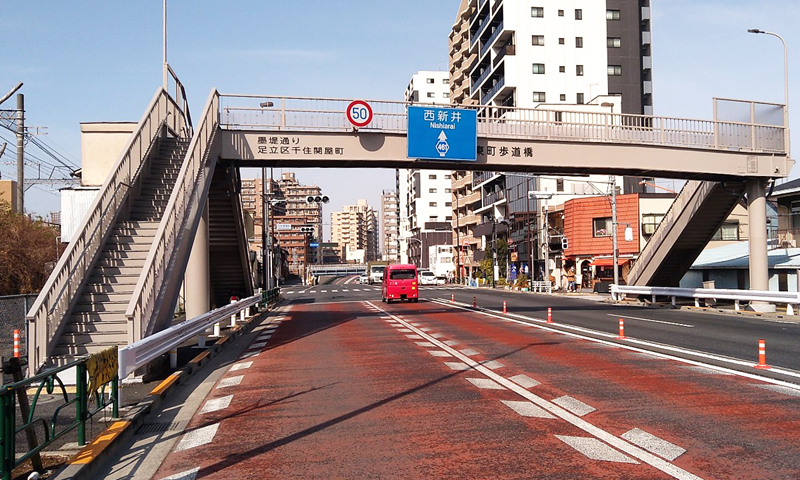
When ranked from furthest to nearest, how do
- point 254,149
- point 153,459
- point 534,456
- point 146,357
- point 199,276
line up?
point 254,149
point 199,276
point 146,357
point 153,459
point 534,456

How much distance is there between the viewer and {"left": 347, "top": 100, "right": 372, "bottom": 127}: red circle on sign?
79.3 feet

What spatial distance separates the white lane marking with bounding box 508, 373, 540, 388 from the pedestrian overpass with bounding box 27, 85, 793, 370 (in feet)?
21.1

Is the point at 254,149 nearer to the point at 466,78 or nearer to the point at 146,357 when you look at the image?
the point at 146,357

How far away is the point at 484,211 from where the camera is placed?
95.8 m

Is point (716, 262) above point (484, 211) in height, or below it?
below

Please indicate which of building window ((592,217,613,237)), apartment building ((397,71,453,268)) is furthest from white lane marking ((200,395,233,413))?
apartment building ((397,71,453,268))

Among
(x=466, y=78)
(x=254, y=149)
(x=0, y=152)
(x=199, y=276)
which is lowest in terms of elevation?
(x=199, y=276)

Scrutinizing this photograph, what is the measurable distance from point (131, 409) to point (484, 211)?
8817cm

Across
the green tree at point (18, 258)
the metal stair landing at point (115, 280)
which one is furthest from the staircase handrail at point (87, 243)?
the green tree at point (18, 258)

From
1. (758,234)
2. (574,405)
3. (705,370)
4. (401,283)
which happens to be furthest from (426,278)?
(574,405)

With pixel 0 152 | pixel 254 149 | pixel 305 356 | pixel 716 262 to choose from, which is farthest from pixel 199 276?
pixel 716 262

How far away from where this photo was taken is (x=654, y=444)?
280 inches

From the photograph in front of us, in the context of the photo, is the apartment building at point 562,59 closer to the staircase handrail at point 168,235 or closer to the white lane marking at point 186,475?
the staircase handrail at point 168,235

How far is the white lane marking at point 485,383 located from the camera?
10.9 meters
